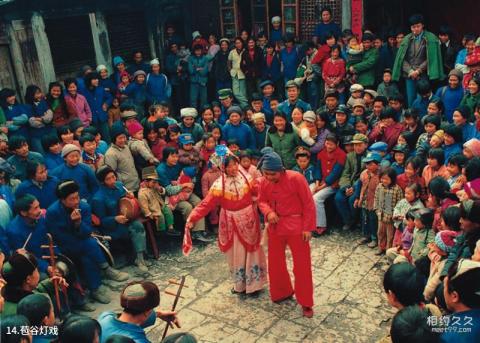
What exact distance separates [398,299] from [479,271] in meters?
0.68

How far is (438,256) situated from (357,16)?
25.9 feet

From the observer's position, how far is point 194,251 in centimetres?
785

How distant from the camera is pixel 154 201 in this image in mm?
7570

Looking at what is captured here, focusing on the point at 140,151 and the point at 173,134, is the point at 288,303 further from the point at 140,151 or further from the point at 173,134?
the point at 173,134

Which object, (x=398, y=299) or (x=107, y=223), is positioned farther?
(x=107, y=223)

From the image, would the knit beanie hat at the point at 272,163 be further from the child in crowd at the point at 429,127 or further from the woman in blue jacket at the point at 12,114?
the woman in blue jacket at the point at 12,114

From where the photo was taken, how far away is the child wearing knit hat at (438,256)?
4.86 m

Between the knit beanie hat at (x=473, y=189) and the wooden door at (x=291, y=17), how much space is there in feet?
26.0

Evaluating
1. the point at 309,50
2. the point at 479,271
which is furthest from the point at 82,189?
the point at 309,50

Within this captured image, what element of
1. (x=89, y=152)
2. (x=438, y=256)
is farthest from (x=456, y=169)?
(x=89, y=152)

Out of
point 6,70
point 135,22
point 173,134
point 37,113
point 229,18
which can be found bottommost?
point 173,134

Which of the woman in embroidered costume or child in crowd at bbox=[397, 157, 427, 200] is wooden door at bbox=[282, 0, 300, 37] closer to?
child in crowd at bbox=[397, 157, 427, 200]

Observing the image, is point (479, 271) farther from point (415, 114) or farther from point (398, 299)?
point (415, 114)

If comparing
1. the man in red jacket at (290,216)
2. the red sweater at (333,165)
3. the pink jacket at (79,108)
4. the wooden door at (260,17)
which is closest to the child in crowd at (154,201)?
the man in red jacket at (290,216)
